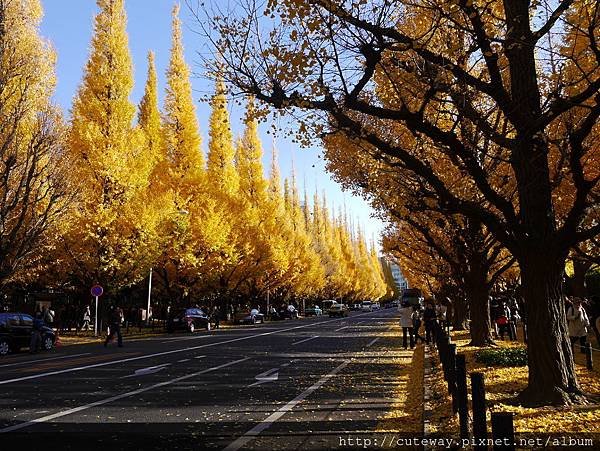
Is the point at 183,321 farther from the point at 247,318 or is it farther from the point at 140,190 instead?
the point at 247,318

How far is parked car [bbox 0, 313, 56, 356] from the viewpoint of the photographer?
1941 cm

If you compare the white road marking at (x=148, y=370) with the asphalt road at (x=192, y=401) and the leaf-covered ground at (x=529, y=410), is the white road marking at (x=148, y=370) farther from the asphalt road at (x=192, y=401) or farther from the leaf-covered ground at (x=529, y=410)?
the leaf-covered ground at (x=529, y=410)

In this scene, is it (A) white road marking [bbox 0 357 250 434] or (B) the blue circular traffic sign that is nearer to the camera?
(A) white road marking [bbox 0 357 250 434]

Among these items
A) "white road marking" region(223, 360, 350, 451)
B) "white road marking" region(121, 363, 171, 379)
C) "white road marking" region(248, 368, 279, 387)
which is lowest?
"white road marking" region(223, 360, 350, 451)

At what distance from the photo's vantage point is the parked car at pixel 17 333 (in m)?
19.4

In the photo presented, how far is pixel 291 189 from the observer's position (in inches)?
2896

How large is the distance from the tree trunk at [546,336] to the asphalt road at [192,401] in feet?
7.40

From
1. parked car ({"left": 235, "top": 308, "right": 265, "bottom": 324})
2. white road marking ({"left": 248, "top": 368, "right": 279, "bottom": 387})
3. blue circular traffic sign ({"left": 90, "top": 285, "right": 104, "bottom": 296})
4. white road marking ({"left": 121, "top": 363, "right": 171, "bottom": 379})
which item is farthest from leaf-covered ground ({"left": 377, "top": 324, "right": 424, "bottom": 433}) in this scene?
parked car ({"left": 235, "top": 308, "right": 265, "bottom": 324})

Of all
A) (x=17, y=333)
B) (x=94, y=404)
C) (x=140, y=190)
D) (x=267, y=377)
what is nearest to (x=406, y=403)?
(x=267, y=377)

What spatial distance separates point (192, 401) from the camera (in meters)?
9.10

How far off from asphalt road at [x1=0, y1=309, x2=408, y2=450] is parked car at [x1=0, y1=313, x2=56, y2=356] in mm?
3165

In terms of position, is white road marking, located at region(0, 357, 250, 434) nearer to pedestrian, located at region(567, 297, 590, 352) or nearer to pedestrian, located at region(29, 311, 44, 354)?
pedestrian, located at region(567, 297, 590, 352)

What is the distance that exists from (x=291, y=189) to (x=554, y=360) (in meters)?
66.3

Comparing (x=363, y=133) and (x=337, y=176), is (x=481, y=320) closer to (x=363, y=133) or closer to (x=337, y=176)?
(x=337, y=176)
